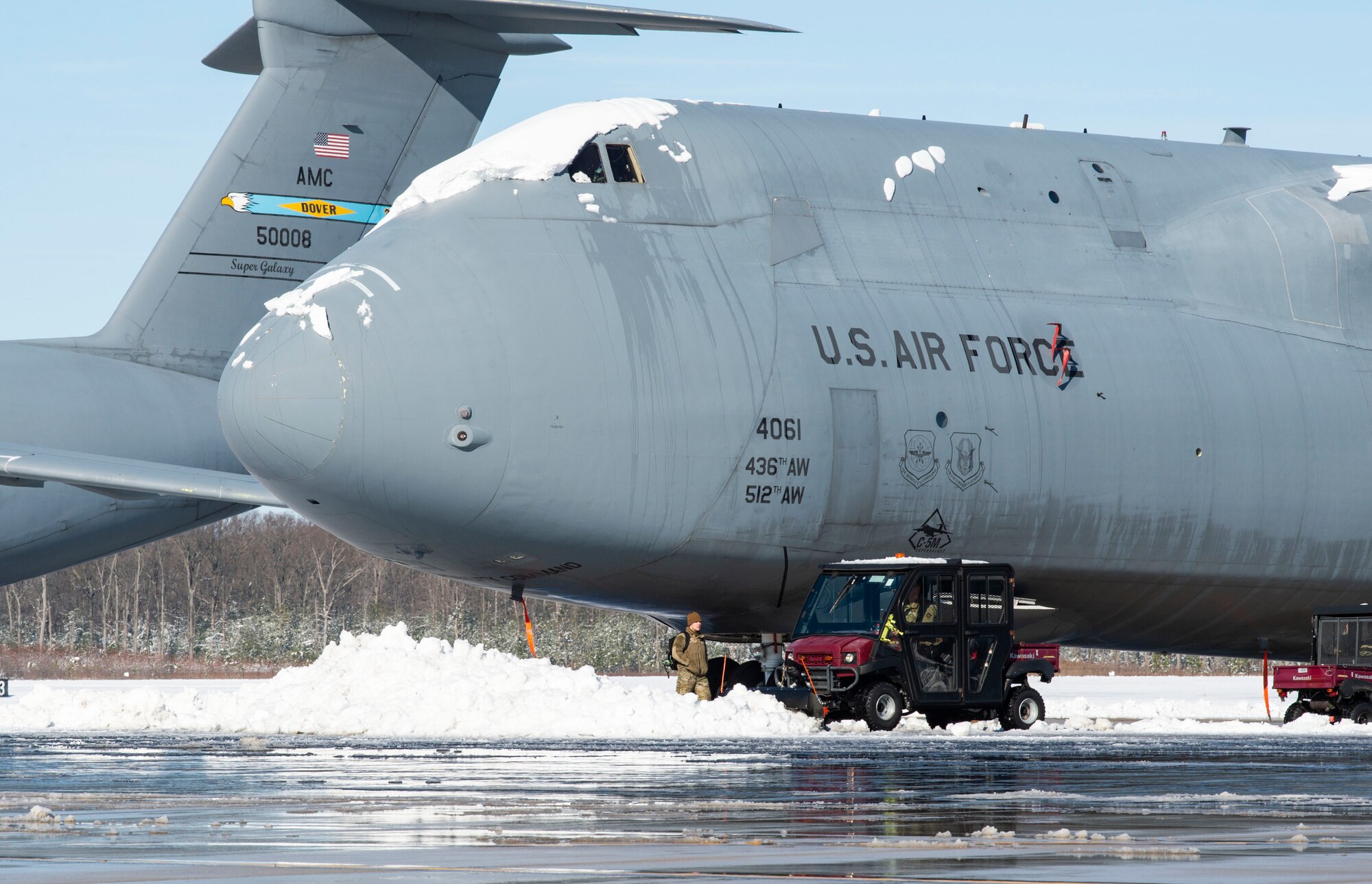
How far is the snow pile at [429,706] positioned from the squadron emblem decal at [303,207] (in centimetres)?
518

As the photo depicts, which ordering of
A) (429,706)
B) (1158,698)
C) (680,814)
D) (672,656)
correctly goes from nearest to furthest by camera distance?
(680,814) < (429,706) < (672,656) < (1158,698)

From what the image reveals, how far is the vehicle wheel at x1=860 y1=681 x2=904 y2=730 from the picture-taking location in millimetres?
17359

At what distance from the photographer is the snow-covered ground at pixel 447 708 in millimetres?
16938

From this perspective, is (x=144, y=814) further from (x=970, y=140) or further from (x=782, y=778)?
(x=970, y=140)

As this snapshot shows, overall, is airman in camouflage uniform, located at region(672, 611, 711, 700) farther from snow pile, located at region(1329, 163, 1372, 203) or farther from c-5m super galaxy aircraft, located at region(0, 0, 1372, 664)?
snow pile, located at region(1329, 163, 1372, 203)

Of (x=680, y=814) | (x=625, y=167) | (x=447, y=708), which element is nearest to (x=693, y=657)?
(x=447, y=708)

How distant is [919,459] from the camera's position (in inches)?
710

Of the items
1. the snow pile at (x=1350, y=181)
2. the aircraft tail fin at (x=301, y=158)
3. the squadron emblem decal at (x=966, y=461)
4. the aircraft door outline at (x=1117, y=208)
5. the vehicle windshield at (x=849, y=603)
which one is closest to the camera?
the vehicle windshield at (x=849, y=603)

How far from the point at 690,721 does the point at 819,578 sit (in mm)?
2000

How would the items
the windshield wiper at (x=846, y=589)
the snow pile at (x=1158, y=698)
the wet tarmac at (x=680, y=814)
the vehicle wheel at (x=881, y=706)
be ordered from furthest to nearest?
the snow pile at (x=1158, y=698), the windshield wiper at (x=846, y=589), the vehicle wheel at (x=881, y=706), the wet tarmac at (x=680, y=814)

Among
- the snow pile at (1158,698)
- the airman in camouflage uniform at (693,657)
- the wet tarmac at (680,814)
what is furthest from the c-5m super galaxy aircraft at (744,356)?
the snow pile at (1158,698)

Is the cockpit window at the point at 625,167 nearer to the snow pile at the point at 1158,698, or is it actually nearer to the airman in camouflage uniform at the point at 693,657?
the airman in camouflage uniform at the point at 693,657

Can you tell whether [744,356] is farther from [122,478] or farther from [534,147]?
[122,478]

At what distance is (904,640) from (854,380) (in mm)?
2470
